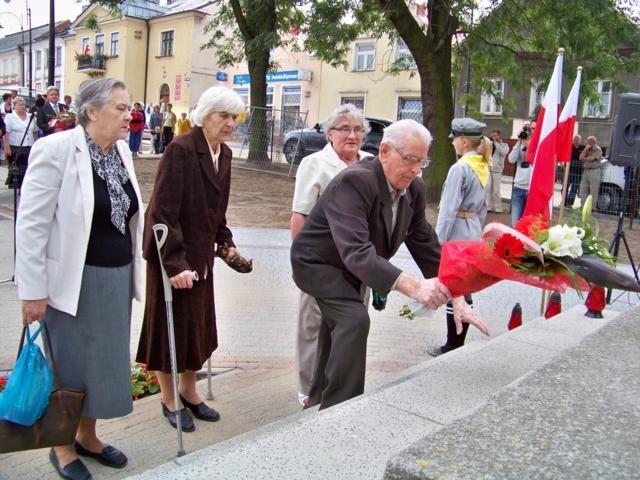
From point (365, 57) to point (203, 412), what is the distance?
3306 cm

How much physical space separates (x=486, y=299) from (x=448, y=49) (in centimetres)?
818

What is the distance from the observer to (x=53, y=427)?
2854mm

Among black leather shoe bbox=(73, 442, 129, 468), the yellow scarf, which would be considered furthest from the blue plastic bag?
the yellow scarf

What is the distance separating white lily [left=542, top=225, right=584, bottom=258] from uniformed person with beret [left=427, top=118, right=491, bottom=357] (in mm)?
2123

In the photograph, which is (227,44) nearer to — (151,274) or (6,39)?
(151,274)

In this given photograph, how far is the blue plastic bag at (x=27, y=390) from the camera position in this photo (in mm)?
2744

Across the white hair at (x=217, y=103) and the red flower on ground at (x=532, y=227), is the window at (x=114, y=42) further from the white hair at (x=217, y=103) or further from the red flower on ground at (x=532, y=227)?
the red flower on ground at (x=532, y=227)

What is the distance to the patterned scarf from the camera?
3006 millimetres

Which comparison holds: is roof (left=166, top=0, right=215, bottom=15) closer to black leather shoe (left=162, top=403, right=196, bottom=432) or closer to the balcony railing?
the balcony railing

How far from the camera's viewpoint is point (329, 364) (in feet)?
10.2

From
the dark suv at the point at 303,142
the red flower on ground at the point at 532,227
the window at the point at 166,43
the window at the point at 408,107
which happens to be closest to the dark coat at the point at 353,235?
the red flower on ground at the point at 532,227

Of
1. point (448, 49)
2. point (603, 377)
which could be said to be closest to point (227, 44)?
point (448, 49)

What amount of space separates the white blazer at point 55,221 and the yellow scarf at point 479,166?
10.2ft

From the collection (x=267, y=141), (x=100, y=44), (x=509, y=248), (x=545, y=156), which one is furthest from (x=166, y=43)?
(x=509, y=248)
